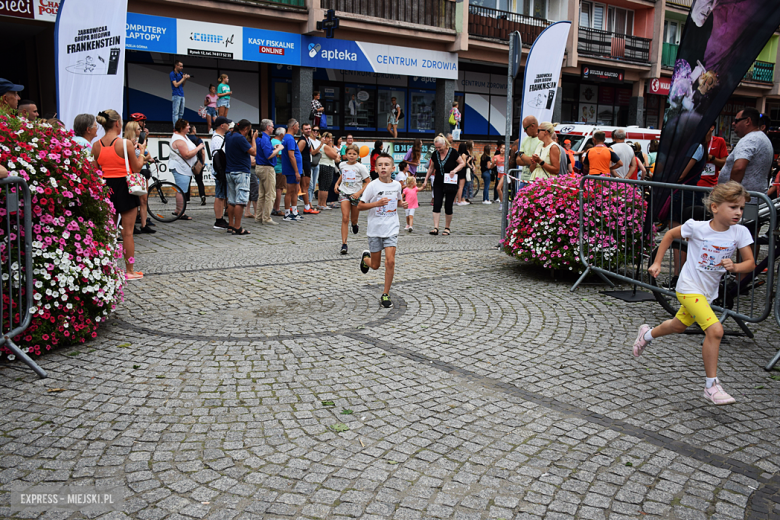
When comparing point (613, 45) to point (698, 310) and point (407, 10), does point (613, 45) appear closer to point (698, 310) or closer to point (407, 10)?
point (407, 10)

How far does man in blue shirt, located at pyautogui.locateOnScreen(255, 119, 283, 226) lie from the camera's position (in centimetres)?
1248

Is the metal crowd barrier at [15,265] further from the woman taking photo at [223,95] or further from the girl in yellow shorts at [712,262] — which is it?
the woman taking photo at [223,95]

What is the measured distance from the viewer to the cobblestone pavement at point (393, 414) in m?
3.15

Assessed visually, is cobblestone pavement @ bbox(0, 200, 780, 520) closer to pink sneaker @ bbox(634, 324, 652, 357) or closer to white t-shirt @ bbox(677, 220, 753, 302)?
pink sneaker @ bbox(634, 324, 652, 357)

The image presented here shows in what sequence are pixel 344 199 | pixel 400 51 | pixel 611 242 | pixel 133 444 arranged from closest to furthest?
pixel 133 444
pixel 611 242
pixel 344 199
pixel 400 51

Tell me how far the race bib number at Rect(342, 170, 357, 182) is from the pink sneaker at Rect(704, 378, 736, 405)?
7.42 meters

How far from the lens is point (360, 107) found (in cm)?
2653

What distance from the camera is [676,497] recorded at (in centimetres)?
316

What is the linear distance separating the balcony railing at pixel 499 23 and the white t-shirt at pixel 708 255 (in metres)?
23.7

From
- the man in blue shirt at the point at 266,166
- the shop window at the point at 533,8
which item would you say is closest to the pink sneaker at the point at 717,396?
the man in blue shirt at the point at 266,166

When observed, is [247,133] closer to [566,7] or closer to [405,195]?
[405,195]

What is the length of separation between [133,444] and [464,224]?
36.0 ft

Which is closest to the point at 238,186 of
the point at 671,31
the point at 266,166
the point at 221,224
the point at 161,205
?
the point at 221,224

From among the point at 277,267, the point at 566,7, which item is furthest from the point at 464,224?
the point at 566,7
